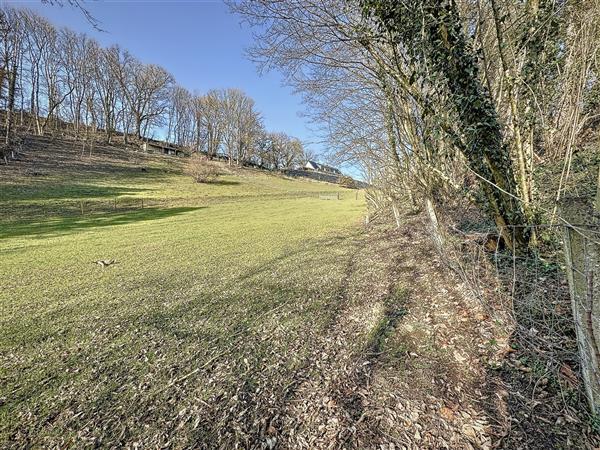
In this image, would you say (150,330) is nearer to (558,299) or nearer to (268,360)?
(268,360)

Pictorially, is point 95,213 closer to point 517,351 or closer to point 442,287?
point 442,287

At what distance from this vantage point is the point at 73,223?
505 inches

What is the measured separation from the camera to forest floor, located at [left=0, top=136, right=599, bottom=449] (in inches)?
79.0

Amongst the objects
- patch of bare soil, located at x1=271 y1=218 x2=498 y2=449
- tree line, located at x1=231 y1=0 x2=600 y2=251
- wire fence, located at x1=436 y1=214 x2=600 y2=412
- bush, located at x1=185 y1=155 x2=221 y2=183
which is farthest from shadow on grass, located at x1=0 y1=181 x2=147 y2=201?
wire fence, located at x1=436 y1=214 x2=600 y2=412

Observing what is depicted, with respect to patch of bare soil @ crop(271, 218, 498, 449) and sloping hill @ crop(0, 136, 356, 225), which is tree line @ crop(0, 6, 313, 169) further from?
patch of bare soil @ crop(271, 218, 498, 449)

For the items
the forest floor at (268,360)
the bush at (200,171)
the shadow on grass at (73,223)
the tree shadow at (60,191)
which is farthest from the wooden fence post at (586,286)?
the bush at (200,171)

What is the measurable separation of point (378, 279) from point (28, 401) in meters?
4.96

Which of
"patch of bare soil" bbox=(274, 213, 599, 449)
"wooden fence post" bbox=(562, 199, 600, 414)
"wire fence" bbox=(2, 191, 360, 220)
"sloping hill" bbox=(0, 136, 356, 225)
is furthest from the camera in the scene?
"sloping hill" bbox=(0, 136, 356, 225)

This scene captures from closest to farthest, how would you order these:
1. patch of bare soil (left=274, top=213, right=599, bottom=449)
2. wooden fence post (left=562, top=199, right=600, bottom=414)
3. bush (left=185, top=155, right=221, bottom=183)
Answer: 1. wooden fence post (left=562, top=199, right=600, bottom=414)
2. patch of bare soil (left=274, top=213, right=599, bottom=449)
3. bush (left=185, top=155, right=221, bottom=183)

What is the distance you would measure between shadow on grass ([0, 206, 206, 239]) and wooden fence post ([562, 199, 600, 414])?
14062mm

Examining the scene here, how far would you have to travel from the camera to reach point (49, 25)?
31.5 m

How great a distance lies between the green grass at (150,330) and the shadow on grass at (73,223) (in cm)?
163

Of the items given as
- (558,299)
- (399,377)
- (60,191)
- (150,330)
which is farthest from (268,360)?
(60,191)

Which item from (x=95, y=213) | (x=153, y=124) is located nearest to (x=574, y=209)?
(x=95, y=213)
